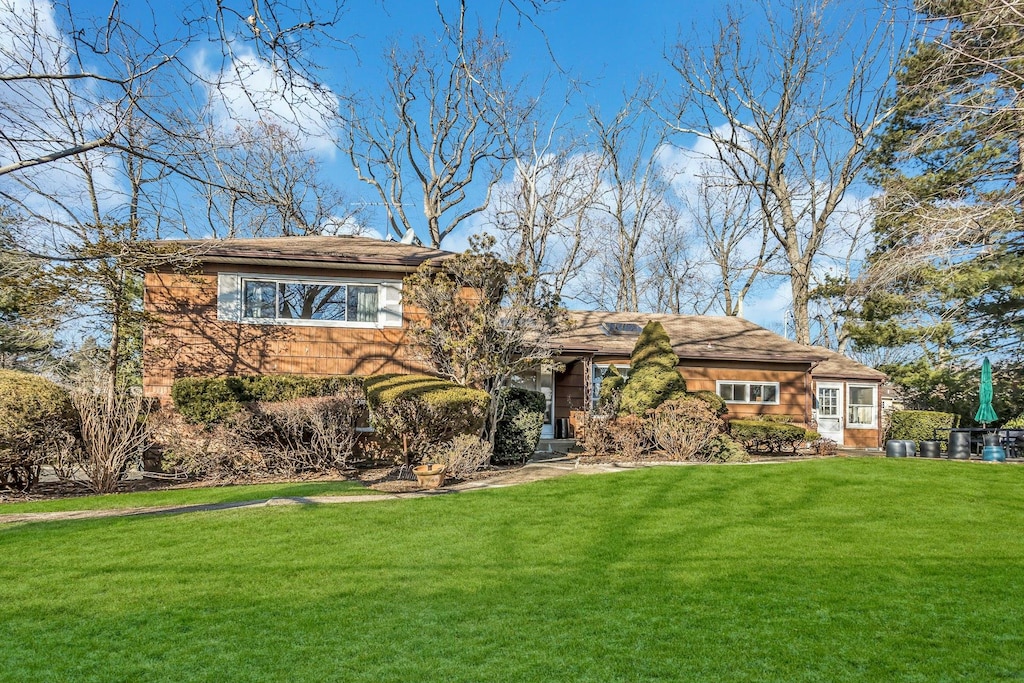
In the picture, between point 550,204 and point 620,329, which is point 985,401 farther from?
point 550,204

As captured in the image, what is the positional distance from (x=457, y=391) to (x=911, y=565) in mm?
6239

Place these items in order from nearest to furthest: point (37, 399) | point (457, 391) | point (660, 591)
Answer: point (660, 591)
point (37, 399)
point (457, 391)

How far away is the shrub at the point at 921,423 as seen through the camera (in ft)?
62.7

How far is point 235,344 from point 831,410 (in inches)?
737

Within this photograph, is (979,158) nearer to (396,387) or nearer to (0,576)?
(396,387)

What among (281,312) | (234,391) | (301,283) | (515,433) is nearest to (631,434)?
(515,433)

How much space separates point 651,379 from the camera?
14.3m

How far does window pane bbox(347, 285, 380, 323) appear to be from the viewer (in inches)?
516

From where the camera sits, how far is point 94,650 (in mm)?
3580

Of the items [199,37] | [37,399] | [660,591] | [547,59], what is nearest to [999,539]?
[660,591]

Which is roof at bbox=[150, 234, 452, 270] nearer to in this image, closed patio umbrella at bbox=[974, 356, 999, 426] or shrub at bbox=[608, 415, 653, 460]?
shrub at bbox=[608, 415, 653, 460]

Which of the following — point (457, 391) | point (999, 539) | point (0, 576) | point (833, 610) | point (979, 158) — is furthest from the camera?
point (979, 158)

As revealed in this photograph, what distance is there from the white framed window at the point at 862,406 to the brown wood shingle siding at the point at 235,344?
1579 cm

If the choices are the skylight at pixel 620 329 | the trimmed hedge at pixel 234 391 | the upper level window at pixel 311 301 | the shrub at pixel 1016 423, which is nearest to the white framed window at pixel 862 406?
the shrub at pixel 1016 423
